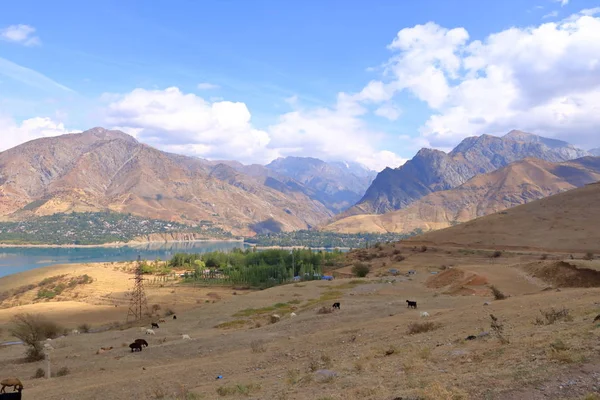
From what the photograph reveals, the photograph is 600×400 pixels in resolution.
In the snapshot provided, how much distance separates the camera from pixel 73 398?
48.8ft

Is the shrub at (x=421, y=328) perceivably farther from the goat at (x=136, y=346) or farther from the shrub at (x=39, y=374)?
the shrub at (x=39, y=374)

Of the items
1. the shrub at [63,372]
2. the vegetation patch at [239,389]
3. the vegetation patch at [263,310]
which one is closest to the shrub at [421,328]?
the vegetation patch at [239,389]

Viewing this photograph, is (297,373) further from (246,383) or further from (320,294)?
(320,294)

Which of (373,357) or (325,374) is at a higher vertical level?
(325,374)

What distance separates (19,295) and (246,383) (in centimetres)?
10168

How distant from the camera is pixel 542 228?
321 ft

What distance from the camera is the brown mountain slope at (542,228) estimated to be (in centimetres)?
8612

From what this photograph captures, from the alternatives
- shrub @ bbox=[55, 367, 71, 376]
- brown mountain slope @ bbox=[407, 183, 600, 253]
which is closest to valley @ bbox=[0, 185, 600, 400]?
shrub @ bbox=[55, 367, 71, 376]

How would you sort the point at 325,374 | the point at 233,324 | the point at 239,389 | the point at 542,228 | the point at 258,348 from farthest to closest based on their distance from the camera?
the point at 542,228
the point at 233,324
the point at 258,348
the point at 325,374
the point at 239,389

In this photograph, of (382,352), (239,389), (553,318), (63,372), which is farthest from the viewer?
(63,372)

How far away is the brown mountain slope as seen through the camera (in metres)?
86.1

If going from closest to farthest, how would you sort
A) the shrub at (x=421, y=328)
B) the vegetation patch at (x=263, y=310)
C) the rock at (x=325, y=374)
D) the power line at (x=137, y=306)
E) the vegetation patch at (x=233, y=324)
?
the rock at (x=325, y=374), the shrub at (x=421, y=328), the vegetation patch at (x=233, y=324), the vegetation patch at (x=263, y=310), the power line at (x=137, y=306)

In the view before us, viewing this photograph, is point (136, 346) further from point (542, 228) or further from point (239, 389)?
point (542, 228)

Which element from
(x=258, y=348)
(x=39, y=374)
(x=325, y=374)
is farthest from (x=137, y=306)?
(x=325, y=374)
